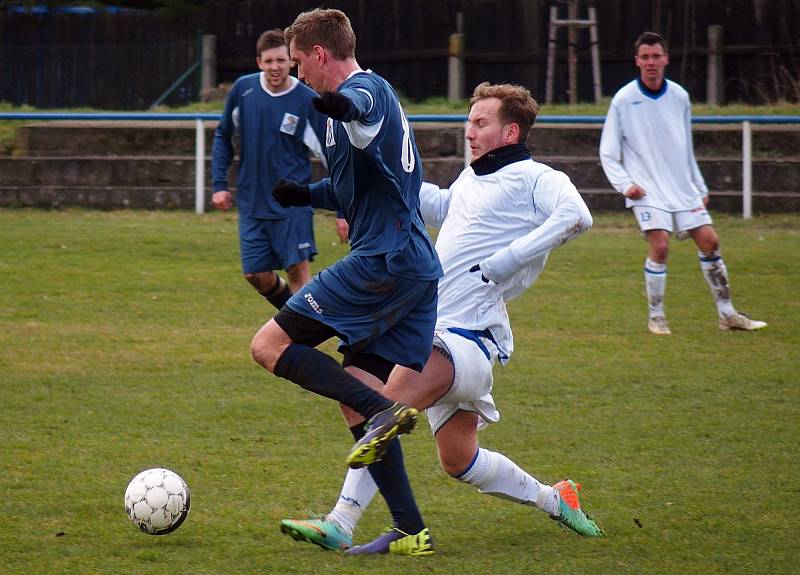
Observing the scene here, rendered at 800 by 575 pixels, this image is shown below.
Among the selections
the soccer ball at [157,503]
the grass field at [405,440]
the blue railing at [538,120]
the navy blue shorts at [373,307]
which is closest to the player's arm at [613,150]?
the grass field at [405,440]

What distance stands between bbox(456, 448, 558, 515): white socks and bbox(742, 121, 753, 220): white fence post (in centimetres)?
1009

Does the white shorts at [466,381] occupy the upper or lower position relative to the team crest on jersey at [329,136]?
lower

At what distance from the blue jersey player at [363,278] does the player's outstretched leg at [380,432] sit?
4.7 inches

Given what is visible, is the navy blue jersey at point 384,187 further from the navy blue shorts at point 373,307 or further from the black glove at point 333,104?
the black glove at point 333,104

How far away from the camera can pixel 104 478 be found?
16.8 feet

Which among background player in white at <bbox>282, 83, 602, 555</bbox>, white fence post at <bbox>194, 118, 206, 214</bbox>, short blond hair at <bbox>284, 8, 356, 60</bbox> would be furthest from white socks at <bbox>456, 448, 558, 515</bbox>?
white fence post at <bbox>194, 118, 206, 214</bbox>

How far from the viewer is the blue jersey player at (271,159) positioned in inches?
323

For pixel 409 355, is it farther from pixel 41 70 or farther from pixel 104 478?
pixel 41 70

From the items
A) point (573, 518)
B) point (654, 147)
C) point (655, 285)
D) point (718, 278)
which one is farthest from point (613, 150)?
point (573, 518)

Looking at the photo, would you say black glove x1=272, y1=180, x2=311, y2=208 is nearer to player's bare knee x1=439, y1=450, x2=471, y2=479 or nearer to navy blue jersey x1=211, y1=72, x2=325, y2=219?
player's bare knee x1=439, y1=450, x2=471, y2=479

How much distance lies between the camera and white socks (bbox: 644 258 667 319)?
8.62 m

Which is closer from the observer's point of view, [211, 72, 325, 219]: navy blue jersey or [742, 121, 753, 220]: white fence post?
[211, 72, 325, 219]: navy blue jersey

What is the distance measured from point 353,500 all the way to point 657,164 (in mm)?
5042

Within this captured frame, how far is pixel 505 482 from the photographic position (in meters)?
4.42
